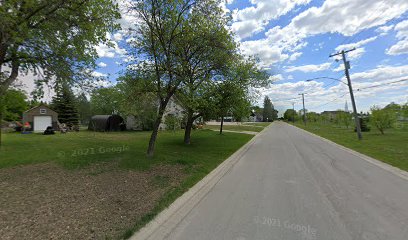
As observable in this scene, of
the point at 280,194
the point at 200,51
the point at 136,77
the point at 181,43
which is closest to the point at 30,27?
the point at 136,77

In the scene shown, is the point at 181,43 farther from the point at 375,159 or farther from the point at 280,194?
the point at 375,159

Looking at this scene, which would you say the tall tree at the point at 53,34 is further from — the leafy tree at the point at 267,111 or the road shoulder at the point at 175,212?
the leafy tree at the point at 267,111

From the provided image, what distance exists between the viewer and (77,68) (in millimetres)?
8273

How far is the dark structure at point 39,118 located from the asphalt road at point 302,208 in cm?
2969

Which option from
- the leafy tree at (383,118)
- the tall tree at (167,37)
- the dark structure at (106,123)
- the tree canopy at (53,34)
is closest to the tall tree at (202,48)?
the tall tree at (167,37)

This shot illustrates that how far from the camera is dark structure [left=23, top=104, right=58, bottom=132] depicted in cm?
2666

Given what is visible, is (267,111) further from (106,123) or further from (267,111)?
(106,123)

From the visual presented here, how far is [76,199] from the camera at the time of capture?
438cm

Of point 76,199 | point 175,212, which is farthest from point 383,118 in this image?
point 76,199

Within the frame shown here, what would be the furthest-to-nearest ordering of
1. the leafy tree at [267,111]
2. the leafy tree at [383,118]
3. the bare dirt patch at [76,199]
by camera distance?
the leafy tree at [267,111] → the leafy tree at [383,118] → the bare dirt patch at [76,199]

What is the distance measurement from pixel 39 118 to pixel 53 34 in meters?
26.4

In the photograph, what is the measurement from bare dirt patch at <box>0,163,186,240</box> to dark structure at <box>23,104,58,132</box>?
25.6 metres

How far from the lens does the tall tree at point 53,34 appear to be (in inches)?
228

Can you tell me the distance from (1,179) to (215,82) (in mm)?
9247
